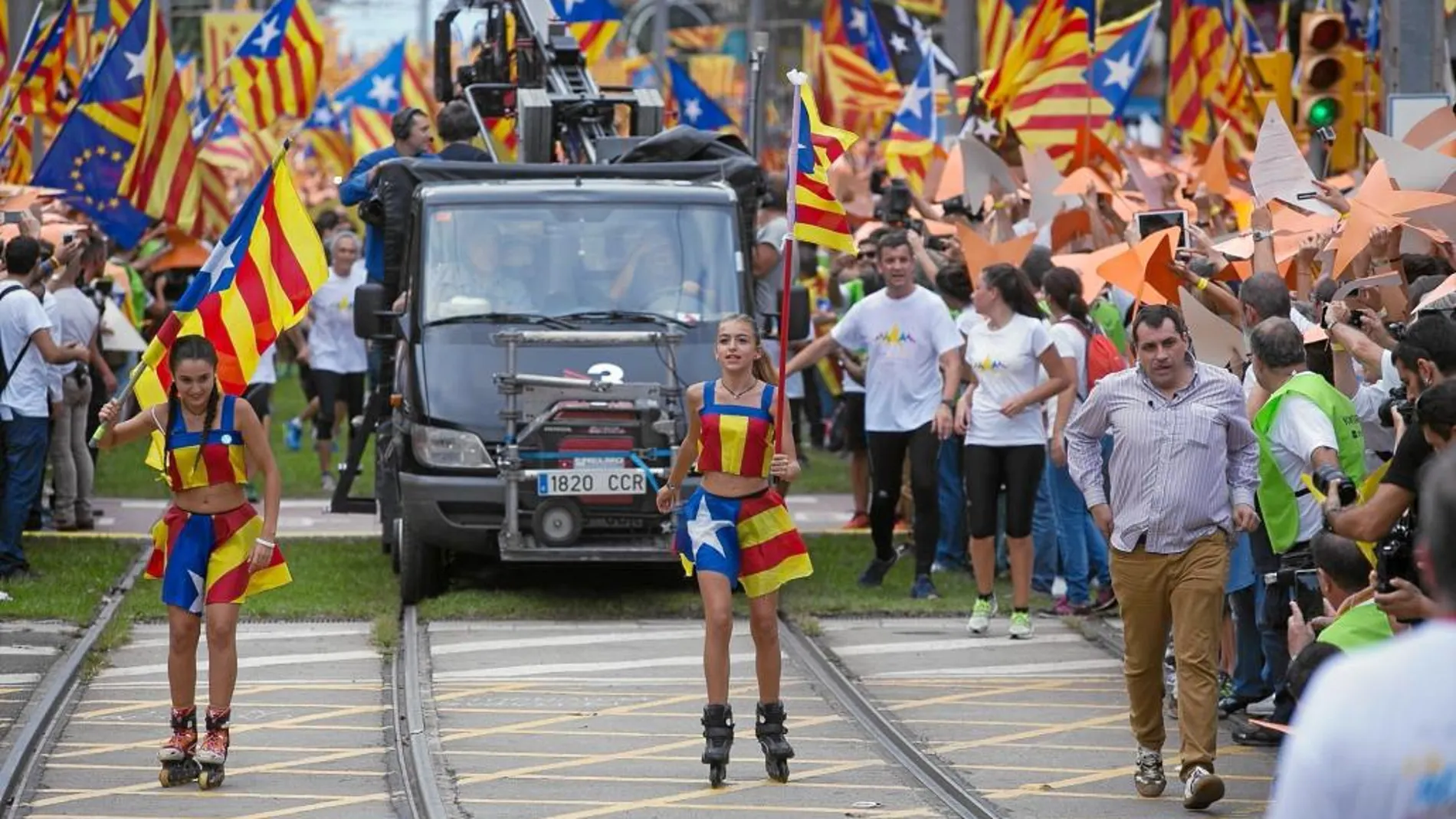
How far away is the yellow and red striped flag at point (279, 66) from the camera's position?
78.2ft

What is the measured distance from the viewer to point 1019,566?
1241cm

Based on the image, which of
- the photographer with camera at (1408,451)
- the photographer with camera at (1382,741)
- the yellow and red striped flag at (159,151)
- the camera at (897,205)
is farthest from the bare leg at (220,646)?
the yellow and red striped flag at (159,151)

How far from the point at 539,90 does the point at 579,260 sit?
2.97 meters

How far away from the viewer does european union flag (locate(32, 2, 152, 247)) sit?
56.0 feet

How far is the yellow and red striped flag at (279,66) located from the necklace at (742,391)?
50.4 ft

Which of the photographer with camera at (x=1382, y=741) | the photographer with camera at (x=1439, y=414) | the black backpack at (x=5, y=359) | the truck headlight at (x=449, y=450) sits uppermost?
the photographer with camera at (x=1382, y=741)

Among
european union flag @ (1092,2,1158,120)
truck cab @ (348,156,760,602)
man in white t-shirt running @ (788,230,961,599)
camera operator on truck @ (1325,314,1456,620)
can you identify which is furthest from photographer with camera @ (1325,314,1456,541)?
european union flag @ (1092,2,1158,120)

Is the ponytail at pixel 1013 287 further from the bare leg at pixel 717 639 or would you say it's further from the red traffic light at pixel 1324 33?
the red traffic light at pixel 1324 33

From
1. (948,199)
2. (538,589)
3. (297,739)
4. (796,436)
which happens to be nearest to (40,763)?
(297,739)

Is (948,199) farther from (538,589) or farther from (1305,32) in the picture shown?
(538,589)

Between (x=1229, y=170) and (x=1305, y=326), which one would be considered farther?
(x=1229, y=170)

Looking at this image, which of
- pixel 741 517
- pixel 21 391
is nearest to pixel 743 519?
pixel 741 517

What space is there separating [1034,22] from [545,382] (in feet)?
25.5

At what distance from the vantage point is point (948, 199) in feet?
56.3
